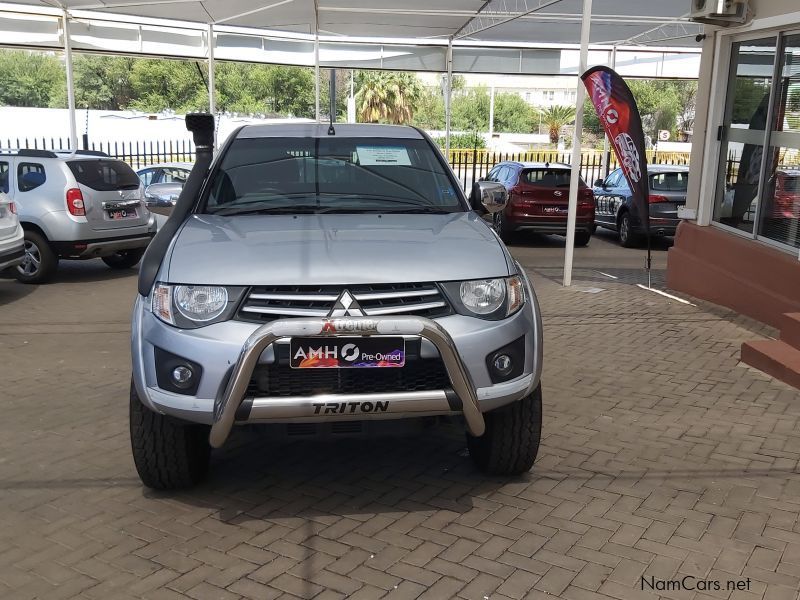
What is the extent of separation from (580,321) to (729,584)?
5166 millimetres

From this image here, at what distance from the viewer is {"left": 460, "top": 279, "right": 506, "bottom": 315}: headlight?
144 inches

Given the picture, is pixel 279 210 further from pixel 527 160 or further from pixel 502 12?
pixel 527 160

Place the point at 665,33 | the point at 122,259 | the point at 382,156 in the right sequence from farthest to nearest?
the point at 665,33 → the point at 122,259 → the point at 382,156

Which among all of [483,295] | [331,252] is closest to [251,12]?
[331,252]

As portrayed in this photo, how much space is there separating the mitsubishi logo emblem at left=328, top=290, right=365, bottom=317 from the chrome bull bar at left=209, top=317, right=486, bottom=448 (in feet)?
0.43

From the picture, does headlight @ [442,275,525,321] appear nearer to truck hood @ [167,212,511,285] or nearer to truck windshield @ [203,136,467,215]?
truck hood @ [167,212,511,285]

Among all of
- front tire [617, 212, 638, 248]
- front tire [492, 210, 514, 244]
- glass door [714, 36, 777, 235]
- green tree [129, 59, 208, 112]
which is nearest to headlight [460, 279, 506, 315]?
glass door [714, 36, 777, 235]

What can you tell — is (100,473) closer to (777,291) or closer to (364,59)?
(777,291)

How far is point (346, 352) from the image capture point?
11.2 feet

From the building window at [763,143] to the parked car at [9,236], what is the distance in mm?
8383

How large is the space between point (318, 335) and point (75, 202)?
26.8 ft

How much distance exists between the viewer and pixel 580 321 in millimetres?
8336

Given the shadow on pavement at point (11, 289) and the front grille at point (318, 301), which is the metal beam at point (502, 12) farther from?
the front grille at point (318, 301)

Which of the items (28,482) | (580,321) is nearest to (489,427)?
(28,482)
